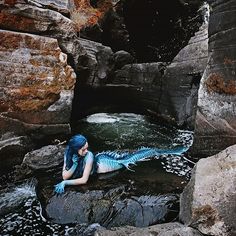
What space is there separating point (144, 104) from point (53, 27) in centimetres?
549

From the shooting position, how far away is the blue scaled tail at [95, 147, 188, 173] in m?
5.09

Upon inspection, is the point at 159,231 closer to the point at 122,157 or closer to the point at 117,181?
the point at 117,181

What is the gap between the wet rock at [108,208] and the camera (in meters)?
3.75

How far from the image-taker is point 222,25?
5.18 metres

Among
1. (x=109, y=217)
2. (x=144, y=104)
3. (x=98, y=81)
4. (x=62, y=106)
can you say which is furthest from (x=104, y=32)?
(x=109, y=217)

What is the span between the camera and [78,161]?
185 inches

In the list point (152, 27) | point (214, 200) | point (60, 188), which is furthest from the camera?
point (152, 27)

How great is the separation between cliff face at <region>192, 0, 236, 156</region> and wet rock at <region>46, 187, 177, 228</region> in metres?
1.80

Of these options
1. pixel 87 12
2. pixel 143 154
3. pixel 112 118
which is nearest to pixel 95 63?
pixel 112 118

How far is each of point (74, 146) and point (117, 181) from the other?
0.88 m

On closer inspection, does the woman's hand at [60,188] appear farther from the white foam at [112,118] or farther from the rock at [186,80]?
the white foam at [112,118]

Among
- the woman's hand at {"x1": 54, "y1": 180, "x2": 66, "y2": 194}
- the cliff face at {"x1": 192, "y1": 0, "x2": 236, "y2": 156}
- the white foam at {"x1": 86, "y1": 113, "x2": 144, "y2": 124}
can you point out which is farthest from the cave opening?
the woman's hand at {"x1": 54, "y1": 180, "x2": 66, "y2": 194}

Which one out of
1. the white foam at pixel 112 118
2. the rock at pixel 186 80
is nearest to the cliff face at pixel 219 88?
the rock at pixel 186 80

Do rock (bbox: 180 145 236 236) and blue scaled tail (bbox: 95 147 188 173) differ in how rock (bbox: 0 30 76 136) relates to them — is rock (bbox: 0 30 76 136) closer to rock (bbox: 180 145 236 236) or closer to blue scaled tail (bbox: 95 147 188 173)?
blue scaled tail (bbox: 95 147 188 173)
